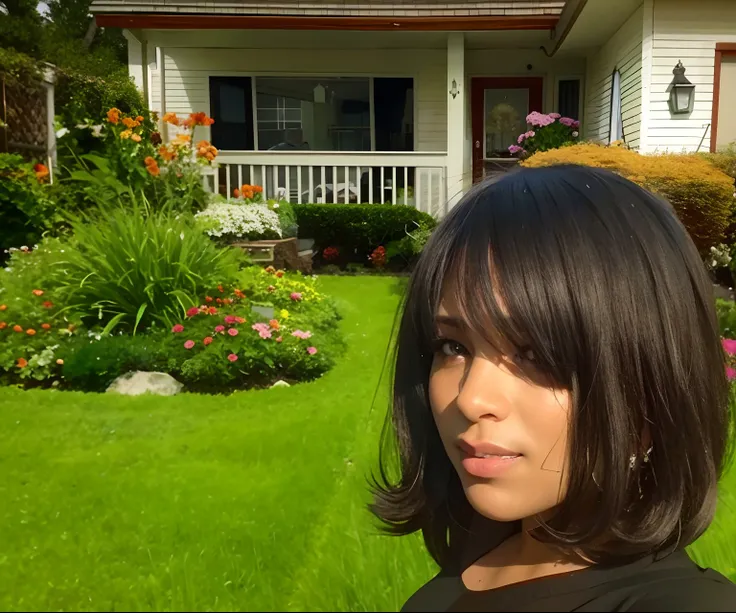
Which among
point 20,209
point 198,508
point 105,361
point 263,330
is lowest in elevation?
point 198,508

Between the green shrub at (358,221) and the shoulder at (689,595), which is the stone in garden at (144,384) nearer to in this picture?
the shoulder at (689,595)

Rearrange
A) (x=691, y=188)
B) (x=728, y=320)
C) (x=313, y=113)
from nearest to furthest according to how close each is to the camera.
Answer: (x=728, y=320) → (x=691, y=188) → (x=313, y=113)

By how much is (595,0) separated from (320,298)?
535cm

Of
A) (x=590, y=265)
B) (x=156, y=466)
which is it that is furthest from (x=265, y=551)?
(x=590, y=265)

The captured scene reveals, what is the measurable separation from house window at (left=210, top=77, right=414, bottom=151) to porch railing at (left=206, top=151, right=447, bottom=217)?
140cm

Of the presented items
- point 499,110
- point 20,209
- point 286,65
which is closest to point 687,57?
point 499,110

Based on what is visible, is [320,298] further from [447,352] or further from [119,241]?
[447,352]

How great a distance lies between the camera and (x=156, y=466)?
3.03 meters

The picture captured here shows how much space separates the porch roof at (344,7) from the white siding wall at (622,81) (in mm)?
1036

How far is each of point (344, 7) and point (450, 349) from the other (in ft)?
33.5

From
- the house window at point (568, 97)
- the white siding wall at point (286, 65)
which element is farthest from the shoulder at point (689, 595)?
the house window at point (568, 97)

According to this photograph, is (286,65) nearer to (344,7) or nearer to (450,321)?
(344,7)

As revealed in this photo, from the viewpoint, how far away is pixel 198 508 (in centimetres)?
264

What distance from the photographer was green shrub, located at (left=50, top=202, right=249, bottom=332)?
5094 millimetres
